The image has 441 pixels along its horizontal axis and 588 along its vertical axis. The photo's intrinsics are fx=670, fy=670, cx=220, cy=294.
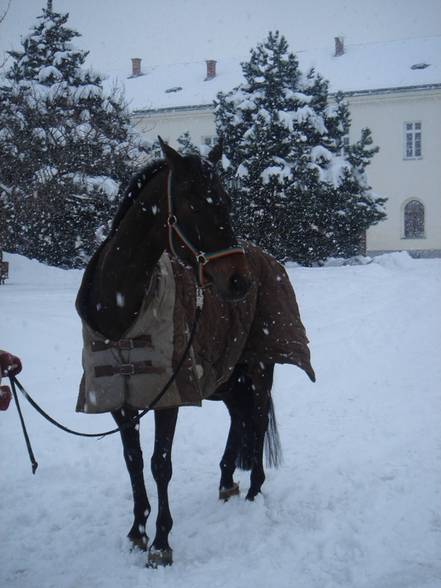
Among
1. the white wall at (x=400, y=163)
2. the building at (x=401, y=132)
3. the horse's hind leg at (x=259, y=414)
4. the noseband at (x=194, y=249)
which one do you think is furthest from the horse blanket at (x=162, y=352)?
the white wall at (x=400, y=163)

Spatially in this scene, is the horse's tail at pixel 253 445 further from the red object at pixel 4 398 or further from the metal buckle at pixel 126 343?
the red object at pixel 4 398

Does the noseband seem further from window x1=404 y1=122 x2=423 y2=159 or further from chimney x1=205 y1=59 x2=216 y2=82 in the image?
chimney x1=205 y1=59 x2=216 y2=82

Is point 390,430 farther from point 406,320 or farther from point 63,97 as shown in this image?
point 63,97

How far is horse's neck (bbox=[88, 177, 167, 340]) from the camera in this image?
12.1 ft

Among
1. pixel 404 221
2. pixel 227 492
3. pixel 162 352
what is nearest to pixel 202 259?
pixel 162 352

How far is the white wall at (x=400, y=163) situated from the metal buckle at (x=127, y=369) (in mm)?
33506

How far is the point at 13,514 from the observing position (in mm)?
4465

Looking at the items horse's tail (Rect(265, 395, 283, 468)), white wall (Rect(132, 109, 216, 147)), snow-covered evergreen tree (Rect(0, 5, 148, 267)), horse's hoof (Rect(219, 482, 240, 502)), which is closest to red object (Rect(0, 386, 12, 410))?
horse's hoof (Rect(219, 482, 240, 502))

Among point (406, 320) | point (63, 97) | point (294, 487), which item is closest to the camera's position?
point (294, 487)

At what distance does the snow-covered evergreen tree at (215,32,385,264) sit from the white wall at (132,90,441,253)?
40.6ft

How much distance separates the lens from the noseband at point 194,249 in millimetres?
3447

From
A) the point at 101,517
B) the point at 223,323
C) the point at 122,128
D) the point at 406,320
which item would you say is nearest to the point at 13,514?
the point at 101,517

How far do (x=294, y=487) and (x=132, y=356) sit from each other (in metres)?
1.94

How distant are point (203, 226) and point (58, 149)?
1763cm
